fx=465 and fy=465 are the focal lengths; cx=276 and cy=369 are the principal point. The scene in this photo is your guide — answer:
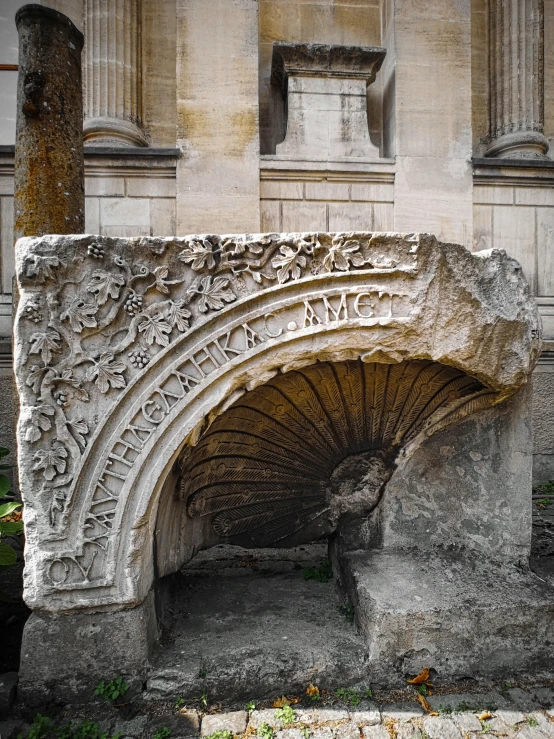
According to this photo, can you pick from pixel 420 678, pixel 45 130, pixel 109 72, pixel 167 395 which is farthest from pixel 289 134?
pixel 420 678

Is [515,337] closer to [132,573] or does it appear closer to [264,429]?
[264,429]

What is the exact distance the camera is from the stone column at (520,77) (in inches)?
203

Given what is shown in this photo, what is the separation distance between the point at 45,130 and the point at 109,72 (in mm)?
2971

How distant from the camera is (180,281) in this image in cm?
196

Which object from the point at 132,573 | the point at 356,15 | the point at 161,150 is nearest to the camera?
the point at 132,573

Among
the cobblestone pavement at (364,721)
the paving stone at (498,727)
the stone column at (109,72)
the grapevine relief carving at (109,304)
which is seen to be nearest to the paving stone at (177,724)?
the cobblestone pavement at (364,721)

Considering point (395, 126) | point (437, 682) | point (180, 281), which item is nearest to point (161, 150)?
point (395, 126)

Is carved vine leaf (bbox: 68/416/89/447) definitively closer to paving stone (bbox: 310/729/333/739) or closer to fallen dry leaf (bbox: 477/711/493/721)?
paving stone (bbox: 310/729/333/739)

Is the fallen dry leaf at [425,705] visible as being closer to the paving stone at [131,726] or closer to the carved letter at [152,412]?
the paving stone at [131,726]

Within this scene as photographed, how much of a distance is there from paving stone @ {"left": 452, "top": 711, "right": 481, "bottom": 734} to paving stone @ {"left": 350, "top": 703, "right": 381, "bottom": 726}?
289mm

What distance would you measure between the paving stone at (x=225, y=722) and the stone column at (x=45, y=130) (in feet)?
7.97

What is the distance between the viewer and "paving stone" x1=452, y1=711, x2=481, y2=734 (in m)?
1.73

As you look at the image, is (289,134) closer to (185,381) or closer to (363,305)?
(363,305)

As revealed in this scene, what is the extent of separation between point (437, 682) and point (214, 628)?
1005 mm
